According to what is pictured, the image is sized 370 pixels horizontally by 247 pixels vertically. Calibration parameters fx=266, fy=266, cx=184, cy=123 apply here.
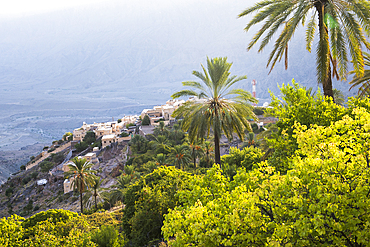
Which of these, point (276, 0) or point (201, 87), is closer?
point (276, 0)

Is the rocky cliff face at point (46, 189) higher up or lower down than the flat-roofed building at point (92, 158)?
lower down

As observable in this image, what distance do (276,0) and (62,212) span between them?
1850 centimetres

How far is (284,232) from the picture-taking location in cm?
468

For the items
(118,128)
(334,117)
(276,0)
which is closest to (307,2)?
(276,0)

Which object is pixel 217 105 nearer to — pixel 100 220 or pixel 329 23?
pixel 329 23

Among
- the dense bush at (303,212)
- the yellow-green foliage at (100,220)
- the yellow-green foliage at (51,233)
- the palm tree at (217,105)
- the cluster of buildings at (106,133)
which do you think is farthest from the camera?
the cluster of buildings at (106,133)

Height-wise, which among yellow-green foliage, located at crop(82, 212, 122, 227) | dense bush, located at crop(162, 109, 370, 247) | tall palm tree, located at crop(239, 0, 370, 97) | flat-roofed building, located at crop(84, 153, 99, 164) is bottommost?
flat-roofed building, located at crop(84, 153, 99, 164)

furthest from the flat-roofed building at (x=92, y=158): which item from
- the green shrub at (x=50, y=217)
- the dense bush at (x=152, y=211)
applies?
the dense bush at (x=152, y=211)

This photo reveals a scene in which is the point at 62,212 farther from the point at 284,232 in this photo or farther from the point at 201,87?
the point at 284,232

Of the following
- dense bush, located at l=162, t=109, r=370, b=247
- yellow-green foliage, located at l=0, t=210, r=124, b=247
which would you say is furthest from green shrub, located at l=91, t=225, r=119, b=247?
dense bush, located at l=162, t=109, r=370, b=247

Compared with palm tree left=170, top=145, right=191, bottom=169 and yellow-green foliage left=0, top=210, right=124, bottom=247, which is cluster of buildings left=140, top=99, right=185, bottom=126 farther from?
yellow-green foliage left=0, top=210, right=124, bottom=247

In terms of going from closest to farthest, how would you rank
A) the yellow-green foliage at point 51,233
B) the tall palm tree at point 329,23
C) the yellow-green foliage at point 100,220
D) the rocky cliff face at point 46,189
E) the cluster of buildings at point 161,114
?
1. the tall palm tree at point 329,23
2. the yellow-green foliage at point 51,233
3. the yellow-green foliage at point 100,220
4. the rocky cliff face at point 46,189
5. the cluster of buildings at point 161,114

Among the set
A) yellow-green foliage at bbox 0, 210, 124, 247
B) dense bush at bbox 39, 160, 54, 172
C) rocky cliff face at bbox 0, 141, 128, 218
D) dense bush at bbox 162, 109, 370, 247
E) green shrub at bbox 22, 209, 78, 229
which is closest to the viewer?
dense bush at bbox 162, 109, 370, 247

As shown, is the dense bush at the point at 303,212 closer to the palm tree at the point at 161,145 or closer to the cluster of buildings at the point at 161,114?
the palm tree at the point at 161,145
